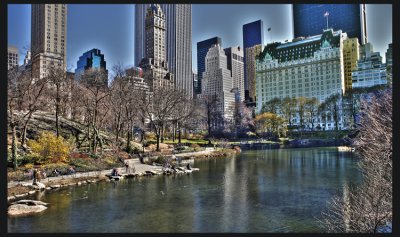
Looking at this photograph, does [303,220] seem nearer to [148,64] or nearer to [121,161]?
[121,161]

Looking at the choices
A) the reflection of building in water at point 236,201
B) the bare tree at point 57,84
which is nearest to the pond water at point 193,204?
the reflection of building in water at point 236,201

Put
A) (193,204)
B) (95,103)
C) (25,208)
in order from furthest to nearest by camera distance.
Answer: (95,103), (193,204), (25,208)

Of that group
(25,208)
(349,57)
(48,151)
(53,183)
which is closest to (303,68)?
(349,57)

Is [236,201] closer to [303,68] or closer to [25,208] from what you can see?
[25,208]

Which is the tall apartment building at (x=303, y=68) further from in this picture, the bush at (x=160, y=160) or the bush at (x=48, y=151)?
the bush at (x=48, y=151)

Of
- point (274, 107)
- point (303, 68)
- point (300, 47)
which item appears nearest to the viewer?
point (274, 107)

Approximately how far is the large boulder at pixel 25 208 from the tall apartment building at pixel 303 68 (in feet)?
468

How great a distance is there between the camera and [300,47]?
16412cm

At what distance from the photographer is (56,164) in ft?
111

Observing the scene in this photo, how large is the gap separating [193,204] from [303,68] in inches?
5908

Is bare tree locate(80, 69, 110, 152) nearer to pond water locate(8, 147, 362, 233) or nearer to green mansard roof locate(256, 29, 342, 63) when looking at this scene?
pond water locate(8, 147, 362, 233)

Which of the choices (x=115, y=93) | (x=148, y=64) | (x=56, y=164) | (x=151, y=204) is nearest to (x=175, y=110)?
(x=115, y=93)

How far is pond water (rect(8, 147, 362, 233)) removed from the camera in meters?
18.1

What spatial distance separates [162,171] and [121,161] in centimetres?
641
